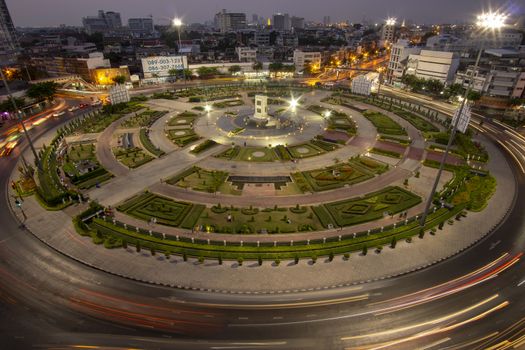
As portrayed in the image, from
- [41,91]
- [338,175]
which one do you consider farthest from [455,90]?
[41,91]

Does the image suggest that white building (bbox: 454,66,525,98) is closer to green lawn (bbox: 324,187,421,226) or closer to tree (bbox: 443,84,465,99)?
tree (bbox: 443,84,465,99)

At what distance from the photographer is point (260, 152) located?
74438mm

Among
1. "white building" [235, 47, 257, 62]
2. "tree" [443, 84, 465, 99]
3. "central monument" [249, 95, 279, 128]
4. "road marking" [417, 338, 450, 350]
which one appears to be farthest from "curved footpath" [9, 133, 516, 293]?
"white building" [235, 47, 257, 62]

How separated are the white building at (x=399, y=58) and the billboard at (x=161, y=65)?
4468 inches

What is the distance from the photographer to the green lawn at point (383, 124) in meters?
87.9

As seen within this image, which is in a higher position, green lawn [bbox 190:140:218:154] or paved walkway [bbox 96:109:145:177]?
green lawn [bbox 190:140:218:154]

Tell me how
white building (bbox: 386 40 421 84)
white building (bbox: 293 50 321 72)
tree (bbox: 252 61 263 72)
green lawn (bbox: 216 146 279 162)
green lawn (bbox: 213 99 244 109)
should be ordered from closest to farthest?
1. green lawn (bbox: 216 146 279 162)
2. green lawn (bbox: 213 99 244 109)
3. white building (bbox: 386 40 421 84)
4. tree (bbox: 252 61 263 72)
5. white building (bbox: 293 50 321 72)

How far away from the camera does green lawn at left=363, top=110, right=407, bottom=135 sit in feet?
288

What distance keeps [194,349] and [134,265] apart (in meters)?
15.9

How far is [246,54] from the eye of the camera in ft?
613

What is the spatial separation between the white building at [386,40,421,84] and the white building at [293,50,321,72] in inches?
1769

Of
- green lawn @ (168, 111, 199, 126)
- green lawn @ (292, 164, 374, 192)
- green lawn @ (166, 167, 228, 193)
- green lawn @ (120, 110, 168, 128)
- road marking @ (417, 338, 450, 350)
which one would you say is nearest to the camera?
road marking @ (417, 338, 450, 350)

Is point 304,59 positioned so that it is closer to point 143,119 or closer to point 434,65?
point 434,65

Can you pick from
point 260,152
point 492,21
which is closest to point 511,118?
point 492,21
